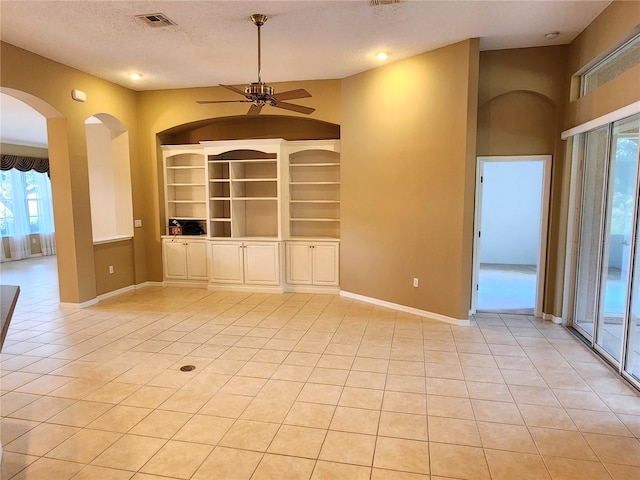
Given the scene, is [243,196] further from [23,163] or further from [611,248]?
[23,163]

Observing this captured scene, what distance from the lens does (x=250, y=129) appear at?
6699mm

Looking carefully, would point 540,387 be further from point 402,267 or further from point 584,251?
point 402,267

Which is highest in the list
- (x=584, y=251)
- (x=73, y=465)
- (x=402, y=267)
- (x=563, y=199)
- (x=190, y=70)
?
(x=190, y=70)

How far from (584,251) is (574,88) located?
1834mm

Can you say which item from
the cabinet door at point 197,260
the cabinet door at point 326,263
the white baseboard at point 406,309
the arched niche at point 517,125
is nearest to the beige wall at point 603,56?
the arched niche at point 517,125

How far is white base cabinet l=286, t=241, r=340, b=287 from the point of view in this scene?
621cm

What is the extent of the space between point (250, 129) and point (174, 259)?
8.32 ft

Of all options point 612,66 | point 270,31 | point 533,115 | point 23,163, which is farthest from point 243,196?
point 23,163

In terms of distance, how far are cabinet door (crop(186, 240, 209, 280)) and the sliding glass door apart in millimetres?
5286

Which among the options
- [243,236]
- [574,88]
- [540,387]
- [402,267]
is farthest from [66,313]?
[574,88]

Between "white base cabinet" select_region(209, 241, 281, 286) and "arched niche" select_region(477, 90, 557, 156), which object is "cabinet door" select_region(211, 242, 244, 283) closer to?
"white base cabinet" select_region(209, 241, 281, 286)

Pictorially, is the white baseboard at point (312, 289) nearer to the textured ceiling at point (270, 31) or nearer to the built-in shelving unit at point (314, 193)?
the built-in shelving unit at point (314, 193)

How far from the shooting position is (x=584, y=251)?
4.39 metres

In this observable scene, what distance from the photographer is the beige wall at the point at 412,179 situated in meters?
4.54
